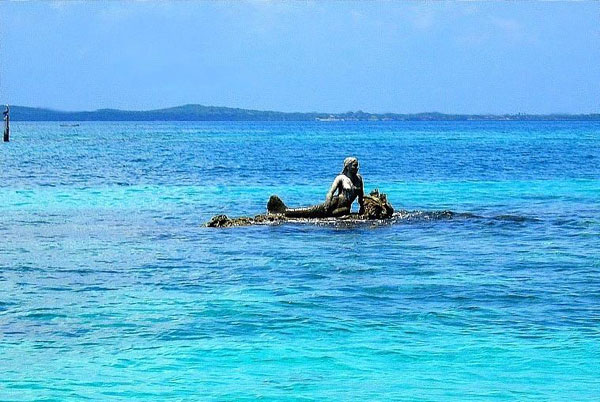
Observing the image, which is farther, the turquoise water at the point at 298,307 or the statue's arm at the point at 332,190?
the statue's arm at the point at 332,190

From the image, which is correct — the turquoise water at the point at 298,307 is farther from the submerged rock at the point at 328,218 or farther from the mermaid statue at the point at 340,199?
the mermaid statue at the point at 340,199

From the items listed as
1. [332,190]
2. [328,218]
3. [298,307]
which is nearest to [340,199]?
[332,190]

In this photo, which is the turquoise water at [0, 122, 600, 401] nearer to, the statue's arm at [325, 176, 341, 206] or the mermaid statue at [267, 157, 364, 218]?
the mermaid statue at [267, 157, 364, 218]

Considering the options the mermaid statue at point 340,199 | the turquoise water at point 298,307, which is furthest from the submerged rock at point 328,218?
the turquoise water at point 298,307

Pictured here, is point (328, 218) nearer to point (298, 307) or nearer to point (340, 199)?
point (340, 199)

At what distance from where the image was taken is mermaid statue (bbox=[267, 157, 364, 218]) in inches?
949

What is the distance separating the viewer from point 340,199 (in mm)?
24422

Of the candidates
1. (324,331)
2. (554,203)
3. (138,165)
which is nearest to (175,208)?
(554,203)

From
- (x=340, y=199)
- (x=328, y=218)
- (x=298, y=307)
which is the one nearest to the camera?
(x=298, y=307)

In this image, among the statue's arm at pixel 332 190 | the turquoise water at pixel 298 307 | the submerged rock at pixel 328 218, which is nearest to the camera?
the turquoise water at pixel 298 307

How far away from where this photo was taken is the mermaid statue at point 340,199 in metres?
24.1

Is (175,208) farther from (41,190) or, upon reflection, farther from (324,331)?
(324,331)

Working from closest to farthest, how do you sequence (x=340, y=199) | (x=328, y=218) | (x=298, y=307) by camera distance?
(x=298, y=307) < (x=340, y=199) < (x=328, y=218)

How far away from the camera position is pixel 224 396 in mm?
10680
